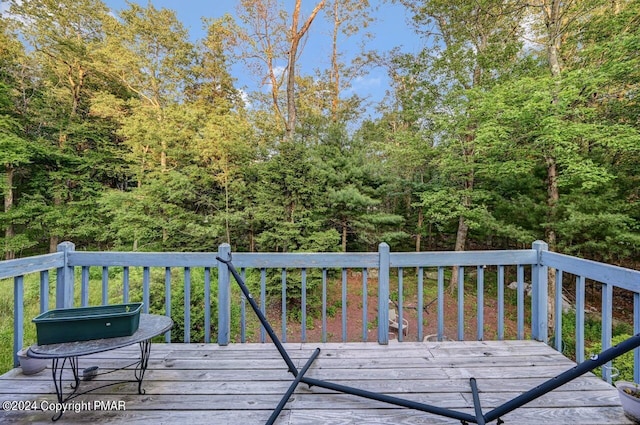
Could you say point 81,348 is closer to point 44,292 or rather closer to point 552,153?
point 44,292

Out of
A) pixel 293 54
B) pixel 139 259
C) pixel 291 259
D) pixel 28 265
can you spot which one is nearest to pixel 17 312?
pixel 28 265

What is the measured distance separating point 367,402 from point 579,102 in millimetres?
7272

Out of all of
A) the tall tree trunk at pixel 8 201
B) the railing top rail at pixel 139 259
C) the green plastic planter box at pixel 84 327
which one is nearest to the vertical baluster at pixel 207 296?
the railing top rail at pixel 139 259

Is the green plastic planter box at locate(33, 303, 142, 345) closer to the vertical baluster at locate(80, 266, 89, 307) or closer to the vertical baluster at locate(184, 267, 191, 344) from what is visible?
the vertical baluster at locate(184, 267, 191, 344)

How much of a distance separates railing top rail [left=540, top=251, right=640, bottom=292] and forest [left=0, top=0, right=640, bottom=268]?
14.2 ft

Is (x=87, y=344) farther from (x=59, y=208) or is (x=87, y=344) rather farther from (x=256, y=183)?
(x=59, y=208)

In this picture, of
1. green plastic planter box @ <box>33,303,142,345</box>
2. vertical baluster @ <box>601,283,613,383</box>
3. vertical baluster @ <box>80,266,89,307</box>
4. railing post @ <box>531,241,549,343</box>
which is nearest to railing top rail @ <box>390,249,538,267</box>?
railing post @ <box>531,241,549,343</box>

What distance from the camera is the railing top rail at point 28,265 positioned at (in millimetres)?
1712

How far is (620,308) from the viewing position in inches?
285

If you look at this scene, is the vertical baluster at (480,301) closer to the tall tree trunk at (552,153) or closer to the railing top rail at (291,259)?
the railing top rail at (291,259)

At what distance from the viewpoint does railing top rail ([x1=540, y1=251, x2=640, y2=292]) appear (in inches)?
62.4

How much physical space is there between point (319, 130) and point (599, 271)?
781 centimetres

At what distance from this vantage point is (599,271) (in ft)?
5.84

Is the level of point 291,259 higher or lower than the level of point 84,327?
higher
